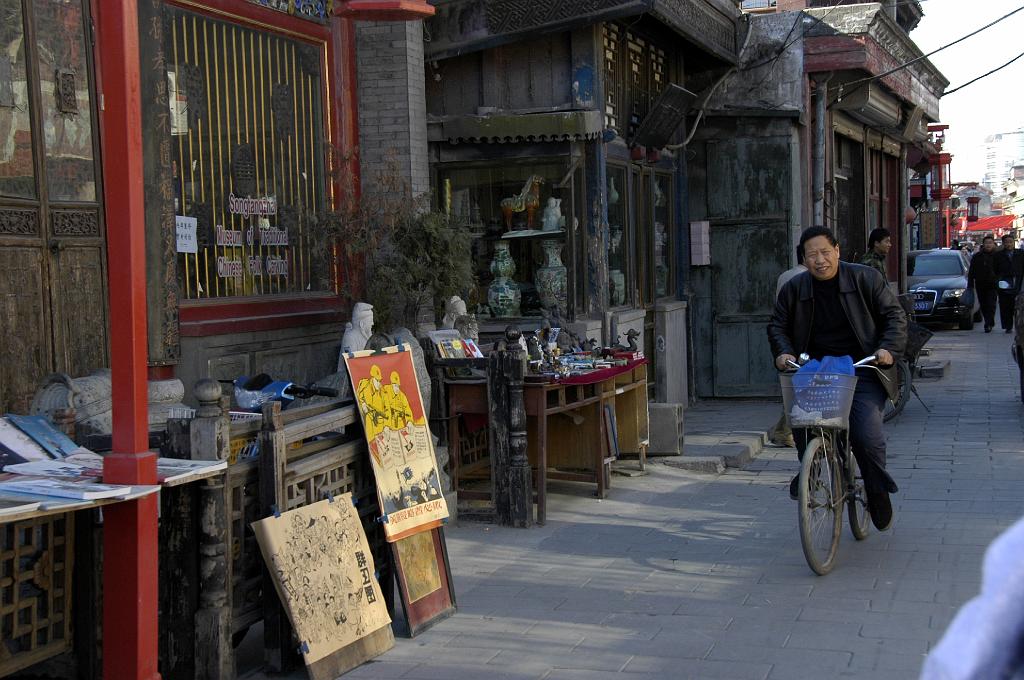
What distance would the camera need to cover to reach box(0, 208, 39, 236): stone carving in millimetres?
6188

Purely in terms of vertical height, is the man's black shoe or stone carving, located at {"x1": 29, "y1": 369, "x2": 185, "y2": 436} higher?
stone carving, located at {"x1": 29, "y1": 369, "x2": 185, "y2": 436}

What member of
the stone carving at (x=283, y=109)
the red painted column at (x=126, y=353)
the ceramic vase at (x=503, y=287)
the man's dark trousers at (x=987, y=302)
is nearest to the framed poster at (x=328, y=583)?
the red painted column at (x=126, y=353)

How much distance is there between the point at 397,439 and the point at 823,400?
7.79 feet

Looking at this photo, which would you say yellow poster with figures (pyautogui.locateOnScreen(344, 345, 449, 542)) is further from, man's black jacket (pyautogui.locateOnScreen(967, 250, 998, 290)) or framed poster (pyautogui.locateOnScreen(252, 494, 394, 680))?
man's black jacket (pyautogui.locateOnScreen(967, 250, 998, 290))

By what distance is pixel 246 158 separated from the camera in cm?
798

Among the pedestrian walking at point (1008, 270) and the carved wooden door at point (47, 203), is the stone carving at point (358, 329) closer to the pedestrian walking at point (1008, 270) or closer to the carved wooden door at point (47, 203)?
the carved wooden door at point (47, 203)

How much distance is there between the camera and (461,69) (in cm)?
1080

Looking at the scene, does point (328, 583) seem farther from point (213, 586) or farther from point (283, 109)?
point (283, 109)

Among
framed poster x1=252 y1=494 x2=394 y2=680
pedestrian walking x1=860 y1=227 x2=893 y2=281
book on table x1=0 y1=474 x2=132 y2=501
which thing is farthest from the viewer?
pedestrian walking x1=860 y1=227 x2=893 y2=281

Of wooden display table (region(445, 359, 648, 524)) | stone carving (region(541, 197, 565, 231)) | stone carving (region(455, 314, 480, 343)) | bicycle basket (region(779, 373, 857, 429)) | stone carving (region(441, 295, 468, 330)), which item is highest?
stone carving (region(541, 197, 565, 231))

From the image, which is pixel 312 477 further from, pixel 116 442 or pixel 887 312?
pixel 887 312

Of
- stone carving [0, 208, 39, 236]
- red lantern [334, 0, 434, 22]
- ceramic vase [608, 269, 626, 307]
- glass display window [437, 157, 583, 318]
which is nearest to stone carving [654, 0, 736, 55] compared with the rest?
glass display window [437, 157, 583, 318]

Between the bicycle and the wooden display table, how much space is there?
1.80 metres

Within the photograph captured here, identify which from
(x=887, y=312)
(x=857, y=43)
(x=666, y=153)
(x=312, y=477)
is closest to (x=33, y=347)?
(x=312, y=477)
